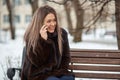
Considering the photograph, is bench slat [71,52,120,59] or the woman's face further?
bench slat [71,52,120,59]

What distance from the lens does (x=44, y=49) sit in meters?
5.20

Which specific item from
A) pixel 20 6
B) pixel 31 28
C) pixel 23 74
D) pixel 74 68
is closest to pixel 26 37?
pixel 31 28

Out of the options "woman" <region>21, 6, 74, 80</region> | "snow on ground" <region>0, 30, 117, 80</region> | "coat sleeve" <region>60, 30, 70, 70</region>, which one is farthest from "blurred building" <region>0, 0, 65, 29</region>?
"woman" <region>21, 6, 74, 80</region>

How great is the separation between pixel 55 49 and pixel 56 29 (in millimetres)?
257

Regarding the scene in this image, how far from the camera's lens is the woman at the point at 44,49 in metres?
5.12

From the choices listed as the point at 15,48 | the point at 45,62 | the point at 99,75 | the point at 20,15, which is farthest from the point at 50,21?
the point at 20,15

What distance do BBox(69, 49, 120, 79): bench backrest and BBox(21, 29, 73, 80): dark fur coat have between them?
89cm

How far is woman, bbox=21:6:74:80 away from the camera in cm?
512

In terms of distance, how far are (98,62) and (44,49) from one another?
122cm

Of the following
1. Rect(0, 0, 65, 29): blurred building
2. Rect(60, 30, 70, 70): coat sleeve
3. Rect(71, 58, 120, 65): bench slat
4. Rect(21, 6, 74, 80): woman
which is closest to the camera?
Rect(21, 6, 74, 80): woman

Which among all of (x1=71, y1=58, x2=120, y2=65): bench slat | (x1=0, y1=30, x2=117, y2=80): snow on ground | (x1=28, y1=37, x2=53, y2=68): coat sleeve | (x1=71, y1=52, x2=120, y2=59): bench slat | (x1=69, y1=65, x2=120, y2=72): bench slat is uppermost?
(x1=28, y1=37, x2=53, y2=68): coat sleeve

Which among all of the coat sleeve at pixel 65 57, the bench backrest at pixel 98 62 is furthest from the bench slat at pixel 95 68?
the coat sleeve at pixel 65 57

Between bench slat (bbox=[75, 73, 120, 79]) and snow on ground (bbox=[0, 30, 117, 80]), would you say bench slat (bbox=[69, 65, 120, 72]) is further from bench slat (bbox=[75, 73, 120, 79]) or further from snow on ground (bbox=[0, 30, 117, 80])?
snow on ground (bbox=[0, 30, 117, 80])

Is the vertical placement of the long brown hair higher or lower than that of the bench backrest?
higher
